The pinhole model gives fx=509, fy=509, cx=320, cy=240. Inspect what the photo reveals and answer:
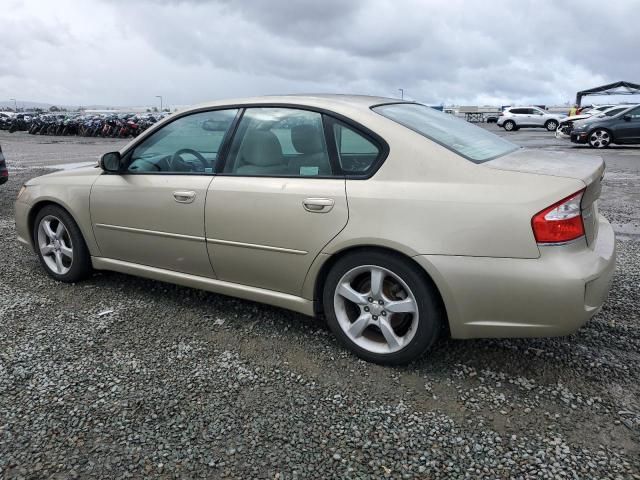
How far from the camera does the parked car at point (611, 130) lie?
16.2 meters

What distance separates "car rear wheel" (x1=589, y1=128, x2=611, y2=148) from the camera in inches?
655

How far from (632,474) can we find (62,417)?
8.30ft

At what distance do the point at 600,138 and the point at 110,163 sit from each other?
1714 cm

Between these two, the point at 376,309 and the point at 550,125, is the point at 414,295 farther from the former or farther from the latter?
the point at 550,125

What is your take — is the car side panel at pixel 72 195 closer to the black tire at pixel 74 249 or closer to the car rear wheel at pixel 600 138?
the black tire at pixel 74 249

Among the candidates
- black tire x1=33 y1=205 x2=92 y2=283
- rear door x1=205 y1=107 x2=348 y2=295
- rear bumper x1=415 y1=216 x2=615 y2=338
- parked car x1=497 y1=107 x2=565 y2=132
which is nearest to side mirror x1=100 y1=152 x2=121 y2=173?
black tire x1=33 y1=205 x2=92 y2=283

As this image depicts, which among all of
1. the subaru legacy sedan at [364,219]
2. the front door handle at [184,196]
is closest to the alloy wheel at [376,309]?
the subaru legacy sedan at [364,219]

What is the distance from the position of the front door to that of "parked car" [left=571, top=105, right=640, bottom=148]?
54.5 ft

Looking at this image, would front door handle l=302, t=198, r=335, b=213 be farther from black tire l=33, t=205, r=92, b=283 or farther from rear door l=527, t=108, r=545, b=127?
rear door l=527, t=108, r=545, b=127

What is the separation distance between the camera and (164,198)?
3457mm

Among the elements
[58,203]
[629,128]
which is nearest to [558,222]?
[58,203]

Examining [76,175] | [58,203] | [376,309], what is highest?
[76,175]

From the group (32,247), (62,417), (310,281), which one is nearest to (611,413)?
(310,281)

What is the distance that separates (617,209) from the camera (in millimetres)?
6992
